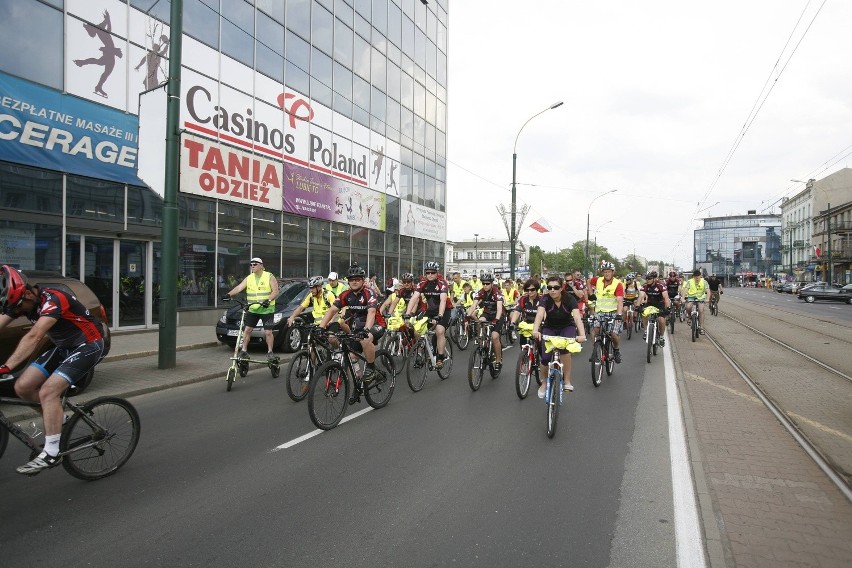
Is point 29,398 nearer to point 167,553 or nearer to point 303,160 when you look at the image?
point 167,553

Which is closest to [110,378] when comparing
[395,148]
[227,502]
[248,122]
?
[227,502]

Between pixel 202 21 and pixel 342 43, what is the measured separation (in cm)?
756

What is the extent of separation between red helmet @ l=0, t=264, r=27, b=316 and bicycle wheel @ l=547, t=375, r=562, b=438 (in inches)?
187

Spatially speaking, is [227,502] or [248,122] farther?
[248,122]

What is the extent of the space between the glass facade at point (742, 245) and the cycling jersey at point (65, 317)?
117021 millimetres

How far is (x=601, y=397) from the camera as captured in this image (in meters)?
7.77

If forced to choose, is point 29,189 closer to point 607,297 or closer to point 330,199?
point 330,199

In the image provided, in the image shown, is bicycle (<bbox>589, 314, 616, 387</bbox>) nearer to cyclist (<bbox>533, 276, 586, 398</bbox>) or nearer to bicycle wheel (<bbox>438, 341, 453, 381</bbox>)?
bicycle wheel (<bbox>438, 341, 453, 381</bbox>)

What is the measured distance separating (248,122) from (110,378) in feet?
37.8

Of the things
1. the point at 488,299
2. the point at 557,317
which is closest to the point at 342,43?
the point at 488,299

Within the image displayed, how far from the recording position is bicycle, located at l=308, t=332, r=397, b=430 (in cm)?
596

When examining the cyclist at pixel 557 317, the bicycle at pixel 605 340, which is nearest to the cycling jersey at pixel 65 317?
the cyclist at pixel 557 317

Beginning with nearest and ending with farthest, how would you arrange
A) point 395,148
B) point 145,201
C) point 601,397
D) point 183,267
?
point 601,397 → point 145,201 → point 183,267 → point 395,148

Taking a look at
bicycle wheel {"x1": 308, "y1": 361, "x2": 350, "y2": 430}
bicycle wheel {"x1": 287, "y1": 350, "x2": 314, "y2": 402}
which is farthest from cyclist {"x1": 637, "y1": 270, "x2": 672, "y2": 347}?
bicycle wheel {"x1": 308, "y1": 361, "x2": 350, "y2": 430}
